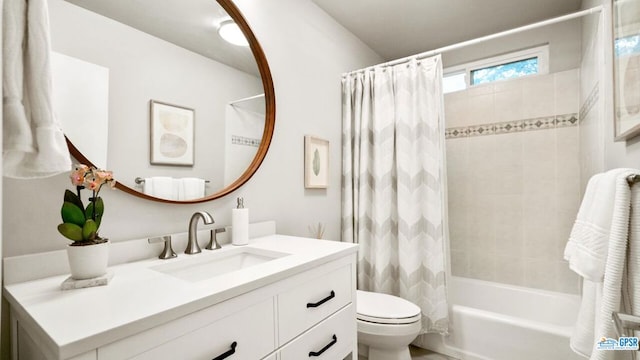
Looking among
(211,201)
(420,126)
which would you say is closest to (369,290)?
(420,126)

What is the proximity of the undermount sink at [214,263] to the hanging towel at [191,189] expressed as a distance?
0.89 feet

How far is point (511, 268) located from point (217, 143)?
251 centimetres

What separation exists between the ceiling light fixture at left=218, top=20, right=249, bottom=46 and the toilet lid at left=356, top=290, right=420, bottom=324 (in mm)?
1645

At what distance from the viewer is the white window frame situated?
7.88 feet

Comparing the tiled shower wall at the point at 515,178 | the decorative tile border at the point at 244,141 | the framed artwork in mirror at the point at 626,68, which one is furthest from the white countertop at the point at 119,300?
the tiled shower wall at the point at 515,178

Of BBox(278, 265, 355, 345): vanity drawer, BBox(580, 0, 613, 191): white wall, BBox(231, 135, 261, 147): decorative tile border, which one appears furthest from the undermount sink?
BBox(580, 0, 613, 191): white wall

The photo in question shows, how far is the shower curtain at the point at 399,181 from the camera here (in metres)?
1.90

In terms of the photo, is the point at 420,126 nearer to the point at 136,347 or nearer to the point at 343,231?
the point at 343,231

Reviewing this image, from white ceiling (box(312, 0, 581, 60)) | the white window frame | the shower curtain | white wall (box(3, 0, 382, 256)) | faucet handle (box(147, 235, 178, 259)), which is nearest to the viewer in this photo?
white wall (box(3, 0, 382, 256))

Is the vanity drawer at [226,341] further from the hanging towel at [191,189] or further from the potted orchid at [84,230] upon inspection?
the hanging towel at [191,189]

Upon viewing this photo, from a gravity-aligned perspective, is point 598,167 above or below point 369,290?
above

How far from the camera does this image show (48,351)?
56cm

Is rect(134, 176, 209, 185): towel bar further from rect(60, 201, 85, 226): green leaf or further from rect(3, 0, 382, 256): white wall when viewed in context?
rect(60, 201, 85, 226): green leaf

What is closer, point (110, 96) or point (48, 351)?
point (48, 351)
